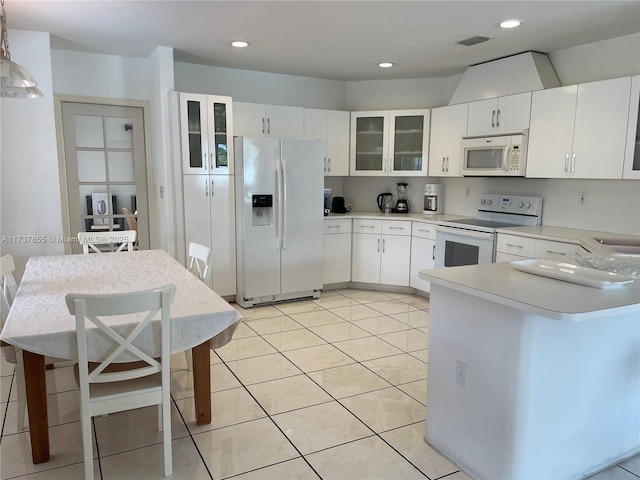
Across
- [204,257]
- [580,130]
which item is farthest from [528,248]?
[204,257]

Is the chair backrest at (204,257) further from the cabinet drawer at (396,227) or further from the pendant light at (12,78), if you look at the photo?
the cabinet drawer at (396,227)

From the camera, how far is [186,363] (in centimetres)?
316

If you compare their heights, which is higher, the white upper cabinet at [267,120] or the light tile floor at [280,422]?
the white upper cabinet at [267,120]

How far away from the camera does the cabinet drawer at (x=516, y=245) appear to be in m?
3.62

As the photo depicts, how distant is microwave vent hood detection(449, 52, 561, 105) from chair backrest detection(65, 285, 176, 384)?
3550mm

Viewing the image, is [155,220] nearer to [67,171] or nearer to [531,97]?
[67,171]

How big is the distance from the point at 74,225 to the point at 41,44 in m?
1.63

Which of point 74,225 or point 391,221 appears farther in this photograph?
point 391,221

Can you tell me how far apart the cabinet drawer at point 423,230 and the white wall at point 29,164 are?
339cm

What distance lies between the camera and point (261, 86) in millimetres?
5031

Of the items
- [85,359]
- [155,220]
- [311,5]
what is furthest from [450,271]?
[155,220]

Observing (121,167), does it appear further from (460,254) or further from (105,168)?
(460,254)

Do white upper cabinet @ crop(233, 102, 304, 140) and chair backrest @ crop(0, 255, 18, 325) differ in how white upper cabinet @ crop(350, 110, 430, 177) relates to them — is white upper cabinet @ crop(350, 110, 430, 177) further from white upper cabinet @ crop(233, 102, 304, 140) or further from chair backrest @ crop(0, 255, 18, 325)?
chair backrest @ crop(0, 255, 18, 325)

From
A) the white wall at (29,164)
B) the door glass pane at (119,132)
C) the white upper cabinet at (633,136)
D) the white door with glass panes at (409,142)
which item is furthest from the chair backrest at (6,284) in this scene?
the white upper cabinet at (633,136)
